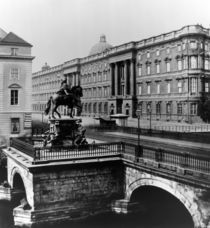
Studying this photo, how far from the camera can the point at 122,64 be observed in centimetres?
6738

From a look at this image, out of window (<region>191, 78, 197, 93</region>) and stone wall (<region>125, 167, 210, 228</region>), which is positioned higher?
window (<region>191, 78, 197, 93</region>)

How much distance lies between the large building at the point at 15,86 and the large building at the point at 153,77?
16.2 meters

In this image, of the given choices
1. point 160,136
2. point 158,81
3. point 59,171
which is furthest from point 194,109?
point 59,171

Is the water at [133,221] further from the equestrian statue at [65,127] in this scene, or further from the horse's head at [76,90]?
the horse's head at [76,90]

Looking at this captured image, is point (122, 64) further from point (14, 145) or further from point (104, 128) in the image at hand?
point (14, 145)

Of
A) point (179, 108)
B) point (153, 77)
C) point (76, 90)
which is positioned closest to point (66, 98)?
point (76, 90)

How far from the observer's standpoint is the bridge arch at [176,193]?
1287cm

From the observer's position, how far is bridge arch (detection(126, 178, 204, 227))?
42.2ft

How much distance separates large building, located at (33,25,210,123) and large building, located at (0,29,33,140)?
16155 mm

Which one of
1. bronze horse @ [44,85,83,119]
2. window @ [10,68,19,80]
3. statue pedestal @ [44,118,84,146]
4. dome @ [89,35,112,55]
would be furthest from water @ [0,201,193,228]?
dome @ [89,35,112,55]

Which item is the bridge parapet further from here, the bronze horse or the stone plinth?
the stone plinth

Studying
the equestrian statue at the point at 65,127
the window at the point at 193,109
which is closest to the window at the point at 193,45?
the window at the point at 193,109

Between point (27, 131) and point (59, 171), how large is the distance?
994 inches

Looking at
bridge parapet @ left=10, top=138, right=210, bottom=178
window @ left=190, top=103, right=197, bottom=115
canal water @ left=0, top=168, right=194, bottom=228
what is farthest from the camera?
window @ left=190, top=103, right=197, bottom=115
